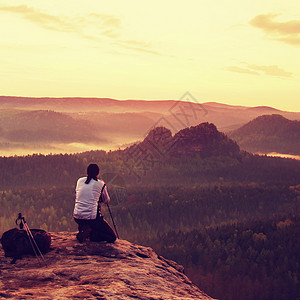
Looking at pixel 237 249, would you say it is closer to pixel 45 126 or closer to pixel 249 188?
pixel 249 188

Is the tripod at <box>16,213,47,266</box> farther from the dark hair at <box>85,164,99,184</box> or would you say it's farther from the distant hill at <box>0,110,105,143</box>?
the distant hill at <box>0,110,105,143</box>

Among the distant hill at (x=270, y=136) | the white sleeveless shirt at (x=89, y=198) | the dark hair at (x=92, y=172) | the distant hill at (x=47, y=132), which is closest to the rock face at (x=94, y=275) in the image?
the white sleeveless shirt at (x=89, y=198)

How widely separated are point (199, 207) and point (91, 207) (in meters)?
21.0

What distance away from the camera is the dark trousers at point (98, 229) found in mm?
16484

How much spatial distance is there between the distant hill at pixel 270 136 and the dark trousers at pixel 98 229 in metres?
73.6

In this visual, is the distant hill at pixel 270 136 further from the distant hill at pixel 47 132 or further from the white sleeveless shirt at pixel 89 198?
the distant hill at pixel 47 132

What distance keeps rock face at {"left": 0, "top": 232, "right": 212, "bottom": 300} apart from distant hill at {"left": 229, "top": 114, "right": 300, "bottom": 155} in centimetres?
7397

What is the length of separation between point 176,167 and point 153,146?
17.7ft

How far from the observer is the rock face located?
11609mm

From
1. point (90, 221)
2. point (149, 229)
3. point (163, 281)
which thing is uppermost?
point (90, 221)

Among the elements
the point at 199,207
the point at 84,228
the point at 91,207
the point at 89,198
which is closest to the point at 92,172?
the point at 89,198

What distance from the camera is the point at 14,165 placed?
5134cm

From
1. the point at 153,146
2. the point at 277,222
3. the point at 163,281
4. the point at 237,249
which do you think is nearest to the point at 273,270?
the point at 237,249

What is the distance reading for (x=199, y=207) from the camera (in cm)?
3647
